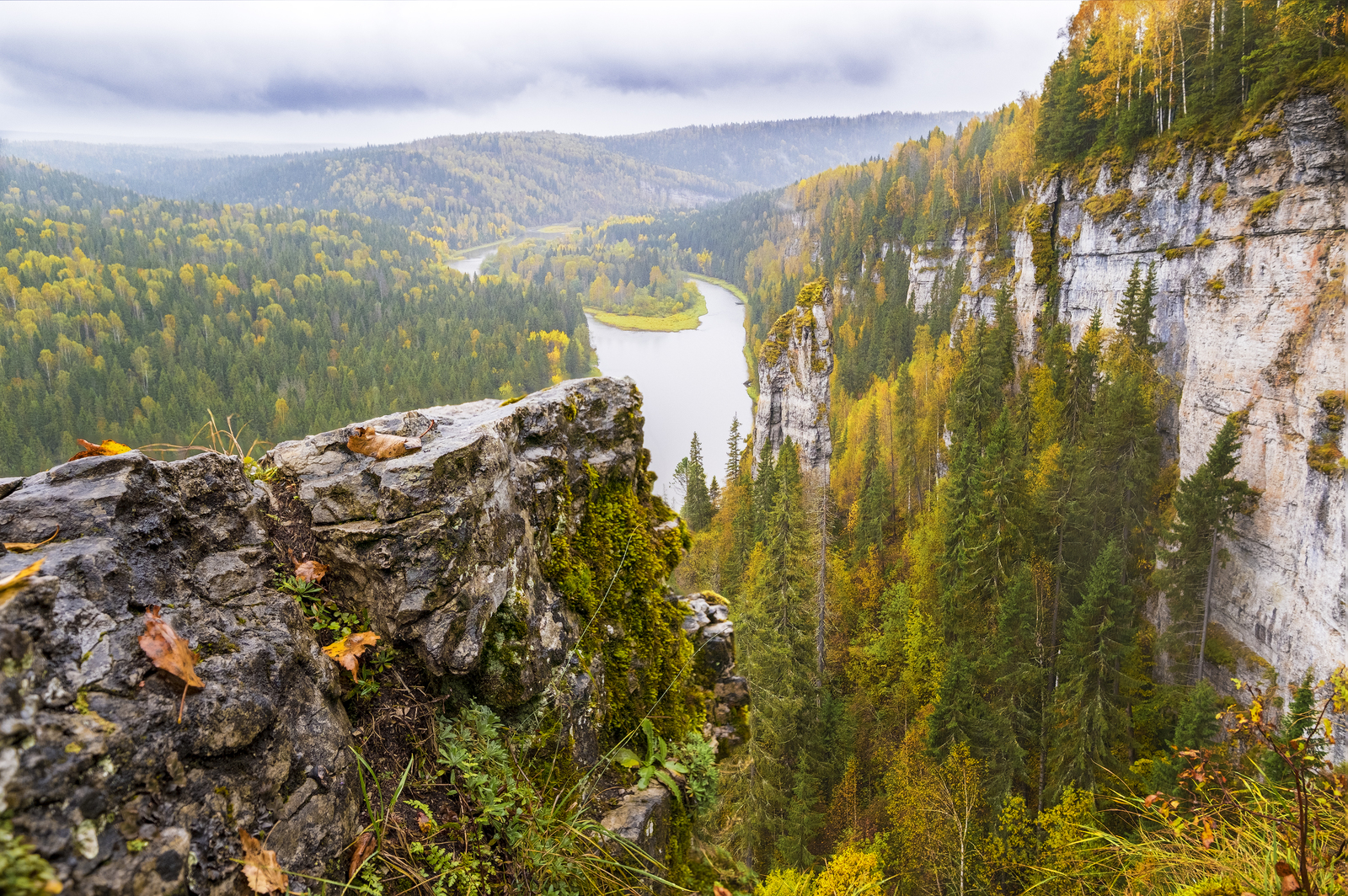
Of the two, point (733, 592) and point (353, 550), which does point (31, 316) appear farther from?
point (353, 550)

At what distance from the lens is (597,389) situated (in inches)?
239

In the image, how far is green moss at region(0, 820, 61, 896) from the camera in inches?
57.3

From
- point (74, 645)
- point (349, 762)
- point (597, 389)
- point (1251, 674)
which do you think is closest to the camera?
point (74, 645)

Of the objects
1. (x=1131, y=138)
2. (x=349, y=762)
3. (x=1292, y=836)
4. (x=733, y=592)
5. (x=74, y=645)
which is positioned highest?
(x=1131, y=138)

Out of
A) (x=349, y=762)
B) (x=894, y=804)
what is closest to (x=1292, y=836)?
(x=349, y=762)

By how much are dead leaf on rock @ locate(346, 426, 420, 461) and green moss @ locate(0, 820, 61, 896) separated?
2400 mm

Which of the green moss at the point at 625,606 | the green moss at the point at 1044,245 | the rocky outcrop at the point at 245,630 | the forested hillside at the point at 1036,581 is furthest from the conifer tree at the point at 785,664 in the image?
the green moss at the point at 1044,245

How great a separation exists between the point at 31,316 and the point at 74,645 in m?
121

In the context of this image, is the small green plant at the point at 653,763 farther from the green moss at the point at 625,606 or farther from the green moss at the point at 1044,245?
the green moss at the point at 1044,245

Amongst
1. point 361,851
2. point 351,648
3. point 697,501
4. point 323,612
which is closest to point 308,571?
point 323,612

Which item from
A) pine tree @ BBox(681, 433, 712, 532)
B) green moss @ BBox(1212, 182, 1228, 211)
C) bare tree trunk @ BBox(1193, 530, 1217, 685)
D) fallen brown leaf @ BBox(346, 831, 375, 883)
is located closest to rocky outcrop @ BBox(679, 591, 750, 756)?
fallen brown leaf @ BBox(346, 831, 375, 883)

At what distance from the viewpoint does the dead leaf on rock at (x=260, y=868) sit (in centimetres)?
218

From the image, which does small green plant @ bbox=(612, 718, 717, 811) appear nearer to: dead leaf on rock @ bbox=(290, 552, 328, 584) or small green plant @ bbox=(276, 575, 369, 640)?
small green plant @ bbox=(276, 575, 369, 640)

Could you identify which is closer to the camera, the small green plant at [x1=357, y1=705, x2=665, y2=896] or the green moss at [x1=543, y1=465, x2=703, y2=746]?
the small green plant at [x1=357, y1=705, x2=665, y2=896]
